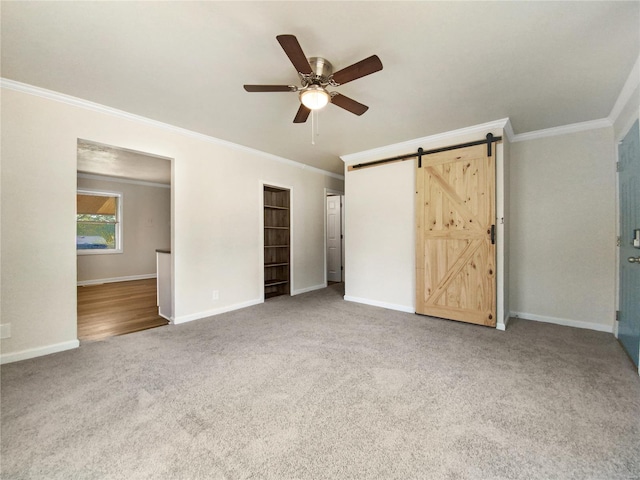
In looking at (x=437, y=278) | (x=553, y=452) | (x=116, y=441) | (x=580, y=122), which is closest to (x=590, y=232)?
(x=580, y=122)

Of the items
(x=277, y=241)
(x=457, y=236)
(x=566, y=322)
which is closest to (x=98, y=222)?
(x=277, y=241)

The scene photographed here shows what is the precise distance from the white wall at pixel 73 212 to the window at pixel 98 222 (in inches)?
172

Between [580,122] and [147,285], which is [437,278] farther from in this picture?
[147,285]

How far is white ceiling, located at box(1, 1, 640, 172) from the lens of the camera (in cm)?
167

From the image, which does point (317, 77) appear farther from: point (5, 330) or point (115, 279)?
point (115, 279)

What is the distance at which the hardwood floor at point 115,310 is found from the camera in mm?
3305

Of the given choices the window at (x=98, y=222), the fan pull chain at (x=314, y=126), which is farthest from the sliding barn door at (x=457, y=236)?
the window at (x=98, y=222)

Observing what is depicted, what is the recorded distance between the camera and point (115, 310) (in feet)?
13.6

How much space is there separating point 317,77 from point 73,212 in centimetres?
279

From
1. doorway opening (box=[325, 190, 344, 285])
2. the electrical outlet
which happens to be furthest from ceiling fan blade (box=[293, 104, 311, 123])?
doorway opening (box=[325, 190, 344, 285])

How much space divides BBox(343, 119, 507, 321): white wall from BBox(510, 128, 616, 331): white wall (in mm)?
1131

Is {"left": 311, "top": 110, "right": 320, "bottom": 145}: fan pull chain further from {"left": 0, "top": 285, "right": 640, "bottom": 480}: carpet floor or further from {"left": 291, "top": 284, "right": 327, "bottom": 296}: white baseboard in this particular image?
{"left": 291, "top": 284, "right": 327, "bottom": 296}: white baseboard

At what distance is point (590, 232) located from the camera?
329cm

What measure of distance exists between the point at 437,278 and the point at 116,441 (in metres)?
3.54
